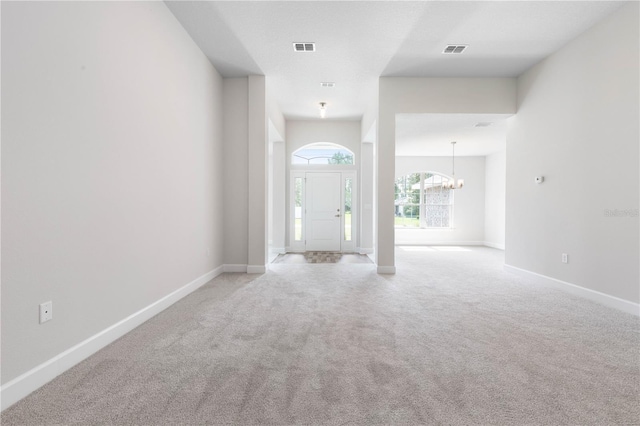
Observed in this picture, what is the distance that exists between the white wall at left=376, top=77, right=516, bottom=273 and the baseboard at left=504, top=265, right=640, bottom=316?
6.80ft

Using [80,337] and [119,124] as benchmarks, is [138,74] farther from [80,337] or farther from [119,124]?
[80,337]

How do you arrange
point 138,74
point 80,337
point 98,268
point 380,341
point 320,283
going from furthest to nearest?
point 320,283 → point 138,74 → point 380,341 → point 98,268 → point 80,337

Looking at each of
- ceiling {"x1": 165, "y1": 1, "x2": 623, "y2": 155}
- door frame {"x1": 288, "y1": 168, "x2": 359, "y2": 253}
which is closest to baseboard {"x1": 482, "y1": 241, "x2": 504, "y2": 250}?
door frame {"x1": 288, "y1": 168, "x2": 359, "y2": 253}

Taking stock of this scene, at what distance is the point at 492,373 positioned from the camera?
6.15ft

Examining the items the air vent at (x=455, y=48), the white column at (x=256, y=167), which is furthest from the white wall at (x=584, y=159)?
the white column at (x=256, y=167)

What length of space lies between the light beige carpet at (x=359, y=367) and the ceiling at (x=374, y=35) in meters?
3.10

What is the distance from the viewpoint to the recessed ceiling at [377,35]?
3.16m

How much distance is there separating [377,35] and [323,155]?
4.02 metres

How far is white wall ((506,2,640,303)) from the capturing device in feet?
10.2

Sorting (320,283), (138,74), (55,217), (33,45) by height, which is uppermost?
(138,74)

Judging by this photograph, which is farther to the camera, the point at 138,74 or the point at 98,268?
the point at 138,74

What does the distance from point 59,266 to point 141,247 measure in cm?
83

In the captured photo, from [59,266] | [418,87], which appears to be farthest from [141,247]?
[418,87]

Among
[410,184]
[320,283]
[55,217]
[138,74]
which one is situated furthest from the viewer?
[410,184]
